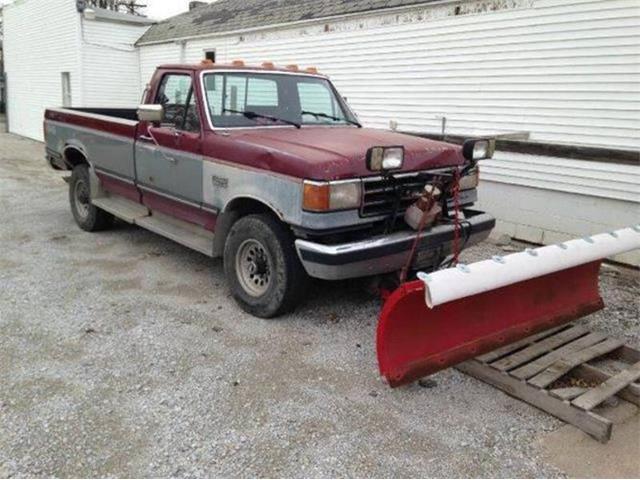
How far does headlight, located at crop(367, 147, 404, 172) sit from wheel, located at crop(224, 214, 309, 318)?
0.87 meters

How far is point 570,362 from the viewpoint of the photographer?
369 centimetres

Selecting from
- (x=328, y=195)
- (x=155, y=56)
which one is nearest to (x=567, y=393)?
(x=328, y=195)

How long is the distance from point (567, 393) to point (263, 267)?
92.7 inches

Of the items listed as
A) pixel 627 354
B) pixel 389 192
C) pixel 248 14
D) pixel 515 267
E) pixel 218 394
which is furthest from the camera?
pixel 248 14

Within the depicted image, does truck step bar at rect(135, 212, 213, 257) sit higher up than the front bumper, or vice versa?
the front bumper

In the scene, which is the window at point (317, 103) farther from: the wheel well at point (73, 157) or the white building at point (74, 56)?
the white building at point (74, 56)

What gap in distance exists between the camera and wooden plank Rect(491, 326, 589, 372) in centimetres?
368

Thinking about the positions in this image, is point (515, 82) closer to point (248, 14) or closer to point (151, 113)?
point (151, 113)

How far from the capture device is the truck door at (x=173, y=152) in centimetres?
501

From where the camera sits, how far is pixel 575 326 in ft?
14.3

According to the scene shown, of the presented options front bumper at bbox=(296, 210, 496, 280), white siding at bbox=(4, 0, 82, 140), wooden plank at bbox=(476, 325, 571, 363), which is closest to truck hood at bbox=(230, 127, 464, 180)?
front bumper at bbox=(296, 210, 496, 280)

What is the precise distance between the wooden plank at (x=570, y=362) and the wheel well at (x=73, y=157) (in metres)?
5.81

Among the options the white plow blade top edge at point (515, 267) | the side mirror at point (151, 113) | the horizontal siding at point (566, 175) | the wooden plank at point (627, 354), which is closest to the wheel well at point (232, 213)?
the side mirror at point (151, 113)

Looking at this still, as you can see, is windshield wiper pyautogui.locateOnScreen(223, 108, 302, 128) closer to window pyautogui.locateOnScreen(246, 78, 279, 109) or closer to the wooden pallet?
window pyautogui.locateOnScreen(246, 78, 279, 109)
